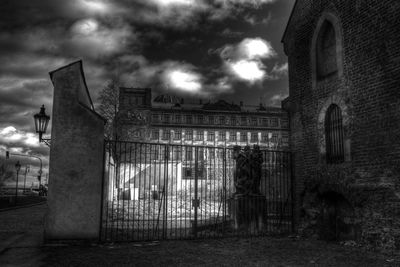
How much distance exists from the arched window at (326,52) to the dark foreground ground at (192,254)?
16.9 ft

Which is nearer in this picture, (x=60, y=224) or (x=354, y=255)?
(x=354, y=255)

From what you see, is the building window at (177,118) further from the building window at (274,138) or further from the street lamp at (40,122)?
the street lamp at (40,122)

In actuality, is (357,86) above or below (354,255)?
above

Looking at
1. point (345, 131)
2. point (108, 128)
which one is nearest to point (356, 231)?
point (345, 131)

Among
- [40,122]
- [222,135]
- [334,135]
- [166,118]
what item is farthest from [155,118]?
[334,135]

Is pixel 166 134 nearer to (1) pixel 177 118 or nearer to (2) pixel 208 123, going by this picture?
(1) pixel 177 118

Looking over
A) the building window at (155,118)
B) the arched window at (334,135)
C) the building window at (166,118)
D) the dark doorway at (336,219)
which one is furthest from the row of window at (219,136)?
the dark doorway at (336,219)

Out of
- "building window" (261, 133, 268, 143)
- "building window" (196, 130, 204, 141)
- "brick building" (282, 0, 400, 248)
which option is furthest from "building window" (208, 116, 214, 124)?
"brick building" (282, 0, 400, 248)

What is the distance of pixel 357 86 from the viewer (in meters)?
9.88

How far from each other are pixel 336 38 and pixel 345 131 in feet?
9.13

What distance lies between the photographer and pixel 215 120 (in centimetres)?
7131

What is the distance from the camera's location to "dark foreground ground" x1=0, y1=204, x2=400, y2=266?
7664 mm

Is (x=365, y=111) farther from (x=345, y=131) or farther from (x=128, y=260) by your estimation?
(x=128, y=260)

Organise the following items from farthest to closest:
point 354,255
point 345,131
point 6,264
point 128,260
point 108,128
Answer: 1. point 108,128
2. point 345,131
3. point 354,255
4. point 128,260
5. point 6,264
